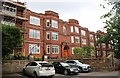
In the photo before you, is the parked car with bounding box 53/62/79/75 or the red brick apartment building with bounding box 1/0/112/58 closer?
the parked car with bounding box 53/62/79/75

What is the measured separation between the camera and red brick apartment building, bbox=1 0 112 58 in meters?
40.1

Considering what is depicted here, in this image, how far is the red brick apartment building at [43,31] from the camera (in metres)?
40.1

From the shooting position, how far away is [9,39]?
22.0m

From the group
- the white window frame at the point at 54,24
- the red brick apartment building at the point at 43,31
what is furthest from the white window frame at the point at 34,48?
the white window frame at the point at 54,24

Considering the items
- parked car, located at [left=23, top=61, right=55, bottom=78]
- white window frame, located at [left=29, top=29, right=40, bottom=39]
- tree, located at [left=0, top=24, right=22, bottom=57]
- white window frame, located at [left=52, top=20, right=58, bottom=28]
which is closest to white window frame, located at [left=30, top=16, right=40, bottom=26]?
white window frame, located at [left=29, top=29, right=40, bottom=39]

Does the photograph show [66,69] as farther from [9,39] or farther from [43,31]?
[43,31]

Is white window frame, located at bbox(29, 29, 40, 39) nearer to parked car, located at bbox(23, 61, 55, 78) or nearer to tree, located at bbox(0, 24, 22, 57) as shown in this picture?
tree, located at bbox(0, 24, 22, 57)

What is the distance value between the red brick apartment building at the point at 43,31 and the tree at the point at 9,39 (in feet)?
44.0

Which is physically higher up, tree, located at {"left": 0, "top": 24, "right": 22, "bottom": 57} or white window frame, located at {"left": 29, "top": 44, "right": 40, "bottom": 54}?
tree, located at {"left": 0, "top": 24, "right": 22, "bottom": 57}

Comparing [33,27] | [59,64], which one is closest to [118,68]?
[59,64]

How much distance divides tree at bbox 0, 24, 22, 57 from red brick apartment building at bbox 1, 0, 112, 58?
13398 millimetres

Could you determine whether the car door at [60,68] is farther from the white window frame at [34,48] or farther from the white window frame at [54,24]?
the white window frame at [54,24]

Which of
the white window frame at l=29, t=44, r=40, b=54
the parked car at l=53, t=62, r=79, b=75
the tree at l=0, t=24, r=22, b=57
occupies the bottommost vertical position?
the parked car at l=53, t=62, r=79, b=75

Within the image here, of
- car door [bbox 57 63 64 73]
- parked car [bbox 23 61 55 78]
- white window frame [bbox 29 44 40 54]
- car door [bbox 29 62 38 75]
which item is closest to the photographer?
parked car [bbox 23 61 55 78]
